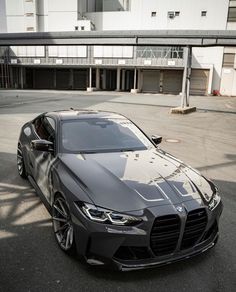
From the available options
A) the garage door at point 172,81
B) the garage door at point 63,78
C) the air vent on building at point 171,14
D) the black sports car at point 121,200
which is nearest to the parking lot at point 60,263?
the black sports car at point 121,200

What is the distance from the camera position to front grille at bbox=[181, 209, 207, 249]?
135 inches

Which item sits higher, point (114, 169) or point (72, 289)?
point (114, 169)

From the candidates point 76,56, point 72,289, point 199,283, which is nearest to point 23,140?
point 72,289

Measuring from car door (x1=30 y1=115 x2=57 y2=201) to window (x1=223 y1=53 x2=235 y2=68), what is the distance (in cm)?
4472

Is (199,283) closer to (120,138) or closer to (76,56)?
(120,138)

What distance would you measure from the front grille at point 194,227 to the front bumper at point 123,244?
0.22ft

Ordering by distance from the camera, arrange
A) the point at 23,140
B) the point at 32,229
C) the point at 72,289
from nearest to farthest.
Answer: the point at 72,289
the point at 32,229
the point at 23,140

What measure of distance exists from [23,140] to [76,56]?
4378 centimetres

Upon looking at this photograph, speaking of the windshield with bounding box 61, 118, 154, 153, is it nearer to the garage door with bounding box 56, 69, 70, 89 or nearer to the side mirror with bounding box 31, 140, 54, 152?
the side mirror with bounding box 31, 140, 54, 152

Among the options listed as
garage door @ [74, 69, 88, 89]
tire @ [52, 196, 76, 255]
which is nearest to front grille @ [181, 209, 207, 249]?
tire @ [52, 196, 76, 255]

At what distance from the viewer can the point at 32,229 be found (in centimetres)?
450

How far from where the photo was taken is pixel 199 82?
46219mm

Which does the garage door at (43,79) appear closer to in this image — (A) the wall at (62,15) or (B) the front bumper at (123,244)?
(A) the wall at (62,15)

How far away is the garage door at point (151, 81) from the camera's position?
47.7 m
